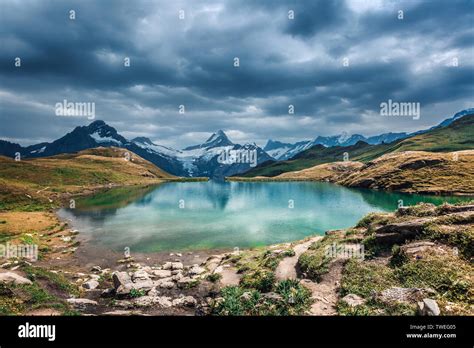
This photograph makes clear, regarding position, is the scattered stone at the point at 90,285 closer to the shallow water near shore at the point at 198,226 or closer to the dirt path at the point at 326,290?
the shallow water near shore at the point at 198,226

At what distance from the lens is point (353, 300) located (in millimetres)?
15883

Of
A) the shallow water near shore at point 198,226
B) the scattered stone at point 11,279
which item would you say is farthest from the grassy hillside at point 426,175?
the scattered stone at point 11,279

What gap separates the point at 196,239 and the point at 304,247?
2383 cm

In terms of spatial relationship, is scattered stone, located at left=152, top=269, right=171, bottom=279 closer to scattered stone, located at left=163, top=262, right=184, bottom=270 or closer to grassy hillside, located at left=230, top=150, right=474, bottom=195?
scattered stone, located at left=163, top=262, right=184, bottom=270

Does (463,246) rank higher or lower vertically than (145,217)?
higher

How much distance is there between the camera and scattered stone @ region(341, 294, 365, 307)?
1537cm

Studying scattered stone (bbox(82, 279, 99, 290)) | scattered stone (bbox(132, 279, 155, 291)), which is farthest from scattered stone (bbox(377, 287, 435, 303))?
scattered stone (bbox(82, 279, 99, 290))

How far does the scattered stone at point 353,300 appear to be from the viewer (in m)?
15.4

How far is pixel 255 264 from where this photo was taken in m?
28.2

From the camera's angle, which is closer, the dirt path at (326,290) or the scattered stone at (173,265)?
the dirt path at (326,290)

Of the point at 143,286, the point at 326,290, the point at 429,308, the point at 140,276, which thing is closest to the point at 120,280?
the point at 143,286

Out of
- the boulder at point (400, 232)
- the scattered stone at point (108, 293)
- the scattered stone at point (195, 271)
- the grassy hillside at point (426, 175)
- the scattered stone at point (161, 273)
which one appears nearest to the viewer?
the boulder at point (400, 232)
